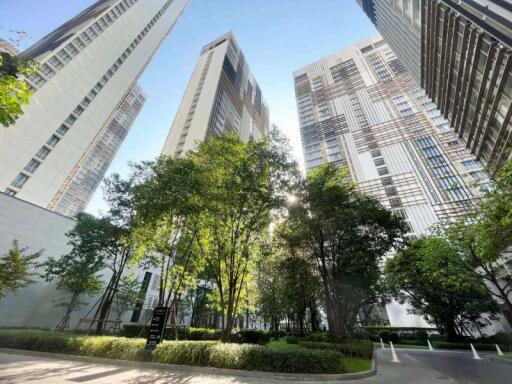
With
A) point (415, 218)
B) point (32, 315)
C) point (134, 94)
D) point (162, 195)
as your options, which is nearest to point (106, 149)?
point (134, 94)

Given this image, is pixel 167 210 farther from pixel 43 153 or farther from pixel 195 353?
pixel 43 153

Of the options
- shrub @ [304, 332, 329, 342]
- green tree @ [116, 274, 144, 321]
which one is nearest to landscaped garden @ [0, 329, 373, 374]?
shrub @ [304, 332, 329, 342]

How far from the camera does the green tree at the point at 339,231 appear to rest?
678 inches

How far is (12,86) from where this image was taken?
18.5 ft

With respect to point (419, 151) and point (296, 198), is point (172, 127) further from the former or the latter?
point (419, 151)

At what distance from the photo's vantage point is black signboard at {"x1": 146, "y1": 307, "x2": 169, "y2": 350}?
10.1 metres

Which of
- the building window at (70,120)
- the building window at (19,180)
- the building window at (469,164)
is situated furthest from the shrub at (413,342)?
the building window at (70,120)

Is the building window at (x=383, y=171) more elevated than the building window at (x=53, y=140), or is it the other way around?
the building window at (x=383, y=171)

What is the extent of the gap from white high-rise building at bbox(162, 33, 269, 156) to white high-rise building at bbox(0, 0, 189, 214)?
47.1 feet

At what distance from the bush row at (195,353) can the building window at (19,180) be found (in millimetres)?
34062

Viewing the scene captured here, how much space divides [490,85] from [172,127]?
200ft

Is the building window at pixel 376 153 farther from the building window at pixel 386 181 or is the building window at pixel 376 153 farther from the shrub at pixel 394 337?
the shrub at pixel 394 337

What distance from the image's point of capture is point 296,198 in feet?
58.9

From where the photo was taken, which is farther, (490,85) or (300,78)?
(300,78)
